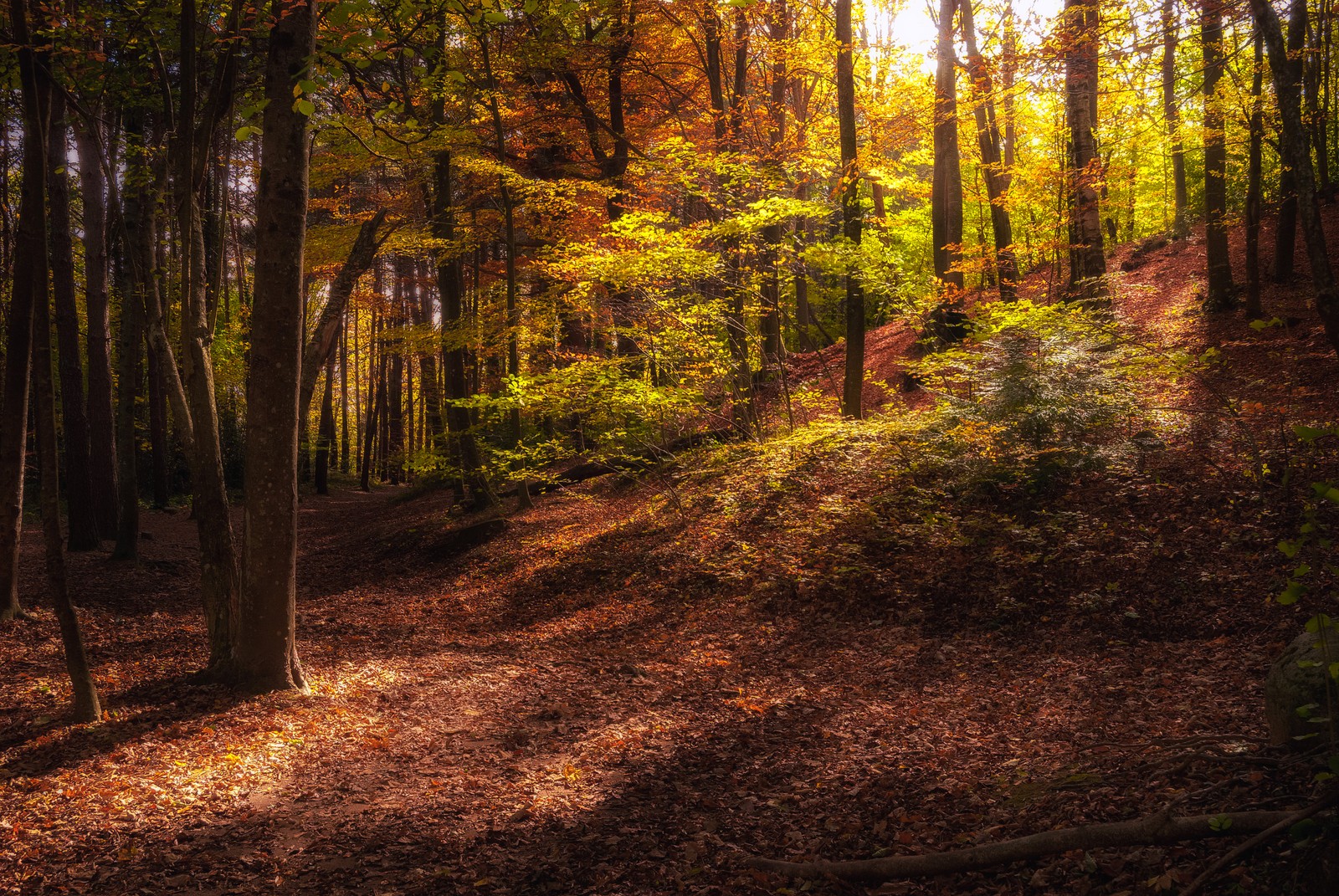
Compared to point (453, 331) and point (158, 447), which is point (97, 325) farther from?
point (158, 447)

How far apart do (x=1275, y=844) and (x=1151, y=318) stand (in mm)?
12066

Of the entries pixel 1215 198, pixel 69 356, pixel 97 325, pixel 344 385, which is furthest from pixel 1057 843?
pixel 344 385

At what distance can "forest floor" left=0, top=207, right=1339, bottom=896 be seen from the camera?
3.80 m

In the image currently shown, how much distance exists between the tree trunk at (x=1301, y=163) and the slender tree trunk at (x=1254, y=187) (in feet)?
14.3

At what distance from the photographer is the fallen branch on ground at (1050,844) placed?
8.91 feet

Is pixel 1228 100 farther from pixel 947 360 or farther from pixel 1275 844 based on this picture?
pixel 1275 844

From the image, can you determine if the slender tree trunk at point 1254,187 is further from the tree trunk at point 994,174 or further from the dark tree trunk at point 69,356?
the dark tree trunk at point 69,356

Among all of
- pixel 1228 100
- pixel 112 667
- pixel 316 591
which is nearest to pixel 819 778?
pixel 112 667

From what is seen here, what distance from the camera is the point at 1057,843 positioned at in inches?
119

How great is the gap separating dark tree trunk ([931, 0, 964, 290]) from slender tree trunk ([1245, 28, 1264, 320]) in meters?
3.78

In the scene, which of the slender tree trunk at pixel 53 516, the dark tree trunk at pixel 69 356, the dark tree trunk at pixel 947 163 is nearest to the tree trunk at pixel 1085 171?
the dark tree trunk at pixel 947 163

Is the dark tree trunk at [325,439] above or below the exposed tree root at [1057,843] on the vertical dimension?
above

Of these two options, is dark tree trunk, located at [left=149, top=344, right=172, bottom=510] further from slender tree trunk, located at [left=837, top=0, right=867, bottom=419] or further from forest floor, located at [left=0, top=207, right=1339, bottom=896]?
slender tree trunk, located at [left=837, top=0, right=867, bottom=419]

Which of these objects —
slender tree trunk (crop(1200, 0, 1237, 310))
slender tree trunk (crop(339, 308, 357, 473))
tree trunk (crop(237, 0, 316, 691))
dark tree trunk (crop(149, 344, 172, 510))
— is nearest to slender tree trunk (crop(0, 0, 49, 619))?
tree trunk (crop(237, 0, 316, 691))
